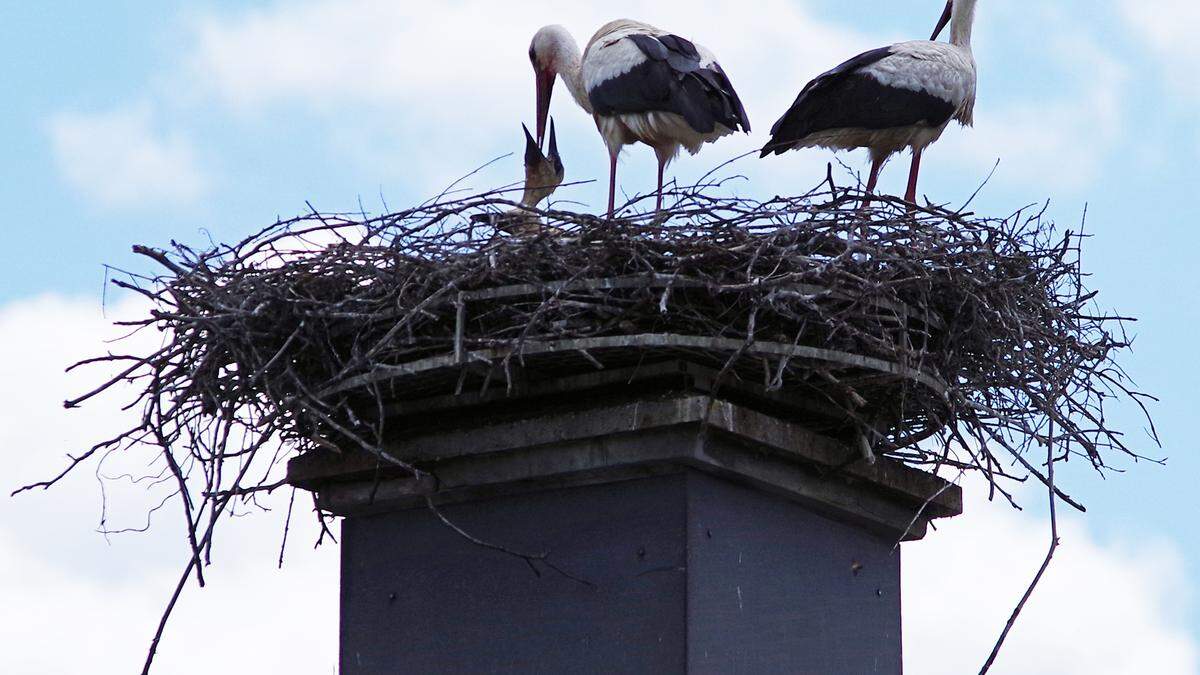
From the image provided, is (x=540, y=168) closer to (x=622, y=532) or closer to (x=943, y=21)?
(x=943, y=21)

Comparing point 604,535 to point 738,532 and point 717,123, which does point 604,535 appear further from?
point 717,123

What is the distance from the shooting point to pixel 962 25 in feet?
31.2

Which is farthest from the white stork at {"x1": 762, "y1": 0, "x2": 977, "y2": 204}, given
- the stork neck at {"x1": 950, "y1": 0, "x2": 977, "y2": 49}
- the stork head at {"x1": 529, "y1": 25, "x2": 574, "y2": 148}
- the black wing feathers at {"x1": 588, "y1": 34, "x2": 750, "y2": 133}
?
the stork head at {"x1": 529, "y1": 25, "x2": 574, "y2": 148}

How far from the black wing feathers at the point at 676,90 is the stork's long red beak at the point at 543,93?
1606 millimetres

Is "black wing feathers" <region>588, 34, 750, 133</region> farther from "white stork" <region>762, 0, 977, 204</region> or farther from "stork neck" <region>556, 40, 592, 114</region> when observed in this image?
"stork neck" <region>556, 40, 592, 114</region>

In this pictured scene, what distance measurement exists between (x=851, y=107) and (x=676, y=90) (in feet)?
2.47

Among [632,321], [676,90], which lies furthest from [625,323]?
[676,90]

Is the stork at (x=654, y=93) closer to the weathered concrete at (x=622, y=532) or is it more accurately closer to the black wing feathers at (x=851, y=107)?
the black wing feathers at (x=851, y=107)

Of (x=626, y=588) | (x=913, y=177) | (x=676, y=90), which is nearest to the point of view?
(x=626, y=588)

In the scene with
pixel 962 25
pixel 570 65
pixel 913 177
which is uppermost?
pixel 570 65

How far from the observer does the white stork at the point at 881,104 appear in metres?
8.66

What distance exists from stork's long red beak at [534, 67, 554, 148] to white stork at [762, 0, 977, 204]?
1.98 m

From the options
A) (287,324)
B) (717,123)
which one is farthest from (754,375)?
(717,123)

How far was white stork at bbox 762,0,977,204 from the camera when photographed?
8656mm
